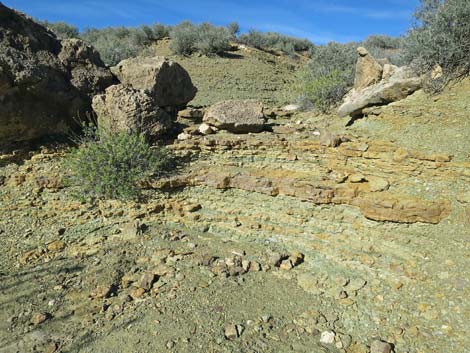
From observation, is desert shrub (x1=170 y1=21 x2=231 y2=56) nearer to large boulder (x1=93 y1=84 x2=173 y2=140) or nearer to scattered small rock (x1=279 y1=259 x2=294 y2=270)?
large boulder (x1=93 y1=84 x2=173 y2=140)

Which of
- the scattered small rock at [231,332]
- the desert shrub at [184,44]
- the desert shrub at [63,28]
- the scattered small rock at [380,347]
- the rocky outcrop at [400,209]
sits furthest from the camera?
the desert shrub at [63,28]

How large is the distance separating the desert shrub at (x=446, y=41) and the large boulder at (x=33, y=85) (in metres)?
4.79

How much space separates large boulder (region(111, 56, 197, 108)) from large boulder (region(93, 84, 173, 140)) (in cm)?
59

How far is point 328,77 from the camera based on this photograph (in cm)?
763

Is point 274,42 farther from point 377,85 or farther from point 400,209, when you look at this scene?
point 400,209

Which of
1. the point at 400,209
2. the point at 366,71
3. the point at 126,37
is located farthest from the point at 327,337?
the point at 126,37

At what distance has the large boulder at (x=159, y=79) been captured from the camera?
6102 mm

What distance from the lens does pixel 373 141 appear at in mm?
4805

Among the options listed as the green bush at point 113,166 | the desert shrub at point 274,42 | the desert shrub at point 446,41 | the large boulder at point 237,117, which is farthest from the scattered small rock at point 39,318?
the desert shrub at point 274,42

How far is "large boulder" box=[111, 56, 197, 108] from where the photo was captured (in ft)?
20.0

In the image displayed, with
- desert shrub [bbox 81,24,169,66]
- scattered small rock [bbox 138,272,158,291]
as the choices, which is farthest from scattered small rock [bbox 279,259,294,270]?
desert shrub [bbox 81,24,169,66]

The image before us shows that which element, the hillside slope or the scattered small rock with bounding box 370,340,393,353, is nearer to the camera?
the scattered small rock with bounding box 370,340,393,353

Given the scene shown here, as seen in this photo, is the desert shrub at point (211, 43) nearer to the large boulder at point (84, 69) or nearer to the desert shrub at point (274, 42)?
the desert shrub at point (274, 42)

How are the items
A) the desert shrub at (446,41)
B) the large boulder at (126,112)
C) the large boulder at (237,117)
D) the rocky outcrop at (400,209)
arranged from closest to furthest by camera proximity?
the rocky outcrop at (400,209)
the desert shrub at (446,41)
the large boulder at (126,112)
the large boulder at (237,117)
